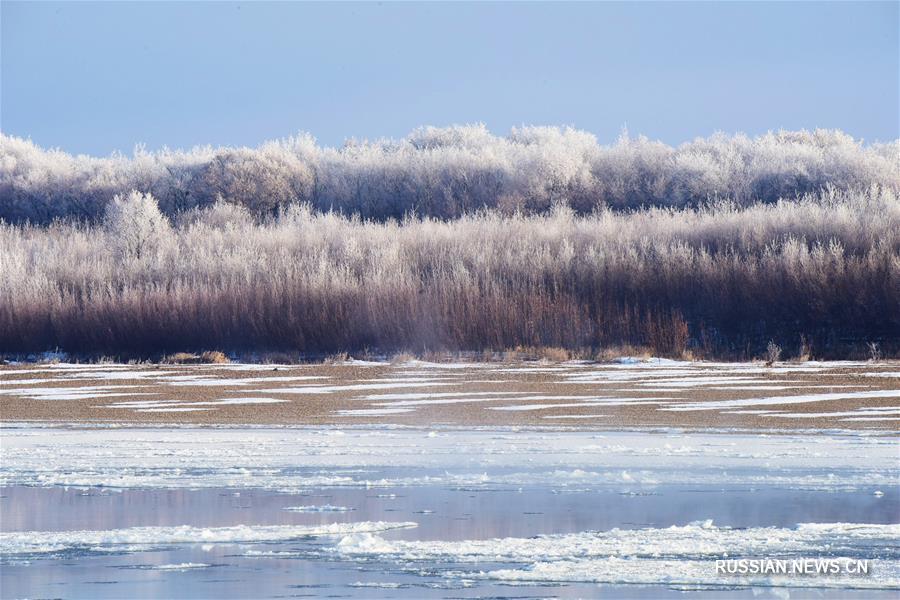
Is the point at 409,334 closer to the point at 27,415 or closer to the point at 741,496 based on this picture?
the point at 27,415

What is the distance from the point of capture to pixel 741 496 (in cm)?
648

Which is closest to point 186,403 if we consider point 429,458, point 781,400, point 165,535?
point 429,458

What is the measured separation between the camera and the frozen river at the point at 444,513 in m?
4.79

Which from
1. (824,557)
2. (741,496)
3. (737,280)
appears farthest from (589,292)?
(824,557)

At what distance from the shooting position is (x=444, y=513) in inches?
242

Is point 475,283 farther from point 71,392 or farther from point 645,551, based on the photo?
point 645,551

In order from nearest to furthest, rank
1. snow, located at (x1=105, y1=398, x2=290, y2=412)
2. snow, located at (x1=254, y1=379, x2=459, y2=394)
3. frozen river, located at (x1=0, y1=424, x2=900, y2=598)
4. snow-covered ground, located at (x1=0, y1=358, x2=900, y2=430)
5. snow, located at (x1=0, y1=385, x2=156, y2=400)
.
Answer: frozen river, located at (x1=0, y1=424, x2=900, y2=598) < snow-covered ground, located at (x1=0, y1=358, x2=900, y2=430) < snow, located at (x1=105, y1=398, x2=290, y2=412) < snow, located at (x1=0, y1=385, x2=156, y2=400) < snow, located at (x1=254, y1=379, x2=459, y2=394)

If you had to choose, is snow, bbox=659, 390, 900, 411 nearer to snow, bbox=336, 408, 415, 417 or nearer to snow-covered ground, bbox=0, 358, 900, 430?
snow-covered ground, bbox=0, 358, 900, 430

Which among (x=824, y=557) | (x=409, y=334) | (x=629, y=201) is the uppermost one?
(x=629, y=201)

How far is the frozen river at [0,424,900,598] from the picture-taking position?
15.7 feet

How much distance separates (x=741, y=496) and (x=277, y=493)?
239cm

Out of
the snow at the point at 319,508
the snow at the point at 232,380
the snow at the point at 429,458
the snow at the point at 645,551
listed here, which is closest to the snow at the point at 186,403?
the snow at the point at 232,380

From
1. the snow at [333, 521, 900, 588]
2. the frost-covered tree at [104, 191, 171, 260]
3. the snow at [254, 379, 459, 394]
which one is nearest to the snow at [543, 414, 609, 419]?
the snow at [254, 379, 459, 394]

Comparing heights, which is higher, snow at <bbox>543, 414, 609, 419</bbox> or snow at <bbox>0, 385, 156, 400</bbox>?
snow at <bbox>0, 385, 156, 400</bbox>
